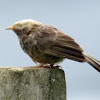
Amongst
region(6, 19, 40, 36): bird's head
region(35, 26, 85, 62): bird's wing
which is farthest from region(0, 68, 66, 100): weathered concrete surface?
region(6, 19, 40, 36): bird's head

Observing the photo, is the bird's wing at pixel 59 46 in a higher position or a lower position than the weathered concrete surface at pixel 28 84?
higher

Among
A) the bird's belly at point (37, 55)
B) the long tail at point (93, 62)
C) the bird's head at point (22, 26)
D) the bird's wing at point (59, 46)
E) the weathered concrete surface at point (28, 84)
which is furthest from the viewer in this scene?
the long tail at point (93, 62)

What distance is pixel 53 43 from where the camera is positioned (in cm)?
578

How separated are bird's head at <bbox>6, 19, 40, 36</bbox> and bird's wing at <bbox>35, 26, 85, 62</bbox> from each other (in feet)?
0.87

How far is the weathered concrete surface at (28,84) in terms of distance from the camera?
4191mm

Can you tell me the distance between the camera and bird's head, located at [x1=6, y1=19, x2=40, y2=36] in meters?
5.94

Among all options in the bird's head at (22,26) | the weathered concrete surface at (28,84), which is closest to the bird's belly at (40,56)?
the bird's head at (22,26)

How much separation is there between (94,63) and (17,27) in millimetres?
1777

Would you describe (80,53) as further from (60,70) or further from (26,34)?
(26,34)

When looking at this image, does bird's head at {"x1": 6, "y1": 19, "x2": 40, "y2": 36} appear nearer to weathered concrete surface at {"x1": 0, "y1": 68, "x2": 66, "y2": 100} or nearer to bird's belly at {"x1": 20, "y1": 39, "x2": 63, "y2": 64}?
bird's belly at {"x1": 20, "y1": 39, "x2": 63, "y2": 64}

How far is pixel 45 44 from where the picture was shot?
5.79 meters

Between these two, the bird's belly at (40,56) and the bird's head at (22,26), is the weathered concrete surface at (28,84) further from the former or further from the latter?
the bird's head at (22,26)

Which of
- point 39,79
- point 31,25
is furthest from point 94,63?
point 39,79

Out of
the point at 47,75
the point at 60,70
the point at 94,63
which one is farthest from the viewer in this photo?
the point at 94,63
